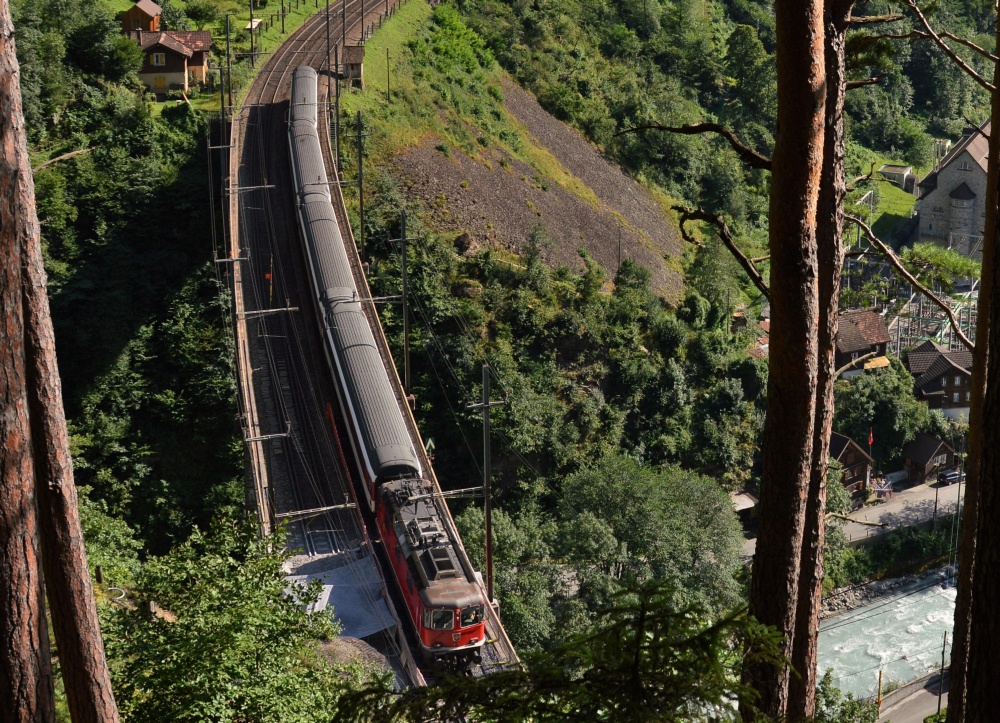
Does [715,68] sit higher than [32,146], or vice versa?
[715,68]

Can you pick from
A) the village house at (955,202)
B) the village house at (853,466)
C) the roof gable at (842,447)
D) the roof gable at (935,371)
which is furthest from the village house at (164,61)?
the village house at (955,202)

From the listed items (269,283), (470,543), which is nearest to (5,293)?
(470,543)

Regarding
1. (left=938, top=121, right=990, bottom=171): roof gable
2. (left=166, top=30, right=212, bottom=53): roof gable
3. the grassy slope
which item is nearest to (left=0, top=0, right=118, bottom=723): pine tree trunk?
the grassy slope

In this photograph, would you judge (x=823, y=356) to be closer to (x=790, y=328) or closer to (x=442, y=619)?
(x=790, y=328)

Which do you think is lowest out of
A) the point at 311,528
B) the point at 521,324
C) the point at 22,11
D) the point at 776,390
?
the point at 311,528

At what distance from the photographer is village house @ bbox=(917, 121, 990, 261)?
187 ft

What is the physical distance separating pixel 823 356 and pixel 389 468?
1365cm

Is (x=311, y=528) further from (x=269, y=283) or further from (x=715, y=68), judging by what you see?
(x=715, y=68)

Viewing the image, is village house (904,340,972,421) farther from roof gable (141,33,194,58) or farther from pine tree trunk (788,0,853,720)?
pine tree trunk (788,0,853,720)

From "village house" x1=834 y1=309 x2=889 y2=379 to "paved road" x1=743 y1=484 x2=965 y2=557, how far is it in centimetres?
551

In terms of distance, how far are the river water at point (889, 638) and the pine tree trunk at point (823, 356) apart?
83.5 ft

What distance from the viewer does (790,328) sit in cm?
596

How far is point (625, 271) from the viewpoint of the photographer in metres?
39.1

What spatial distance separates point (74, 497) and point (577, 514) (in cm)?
2249
